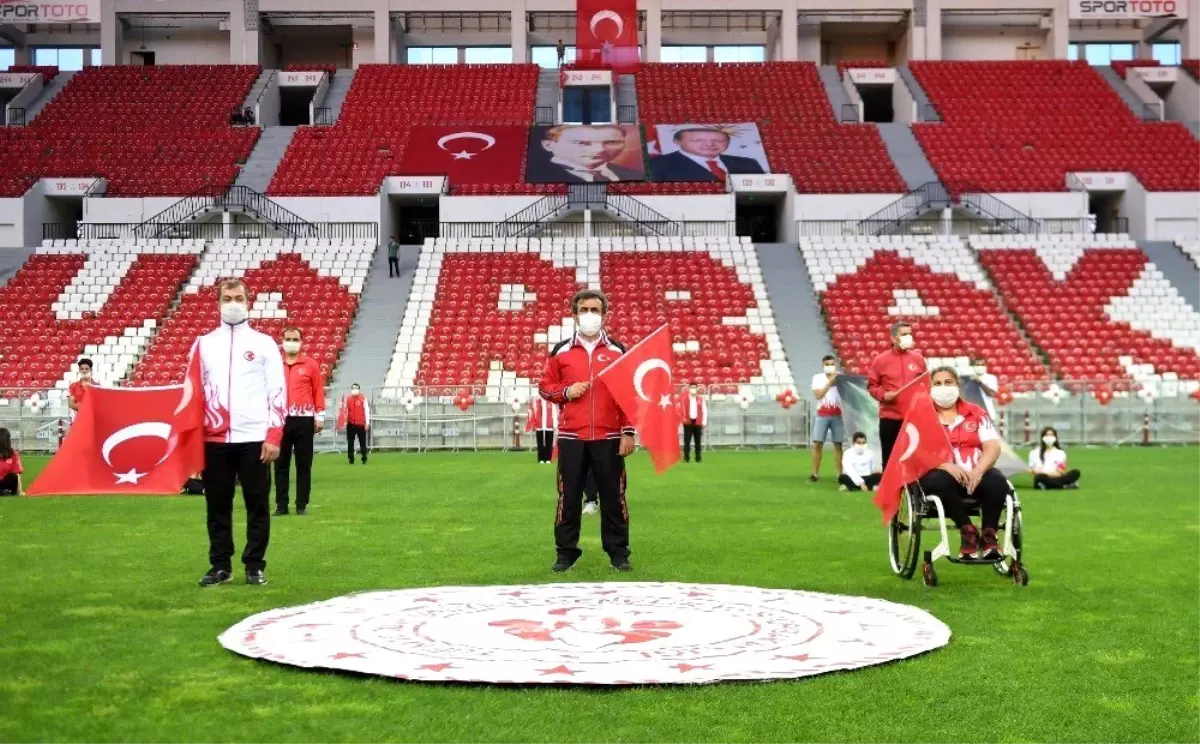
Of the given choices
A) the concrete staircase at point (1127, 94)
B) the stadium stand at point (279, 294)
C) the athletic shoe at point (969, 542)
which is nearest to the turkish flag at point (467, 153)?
the stadium stand at point (279, 294)

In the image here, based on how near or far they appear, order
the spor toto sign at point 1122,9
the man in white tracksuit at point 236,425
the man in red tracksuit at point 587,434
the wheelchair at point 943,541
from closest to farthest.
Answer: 1. the wheelchair at point 943,541
2. the man in white tracksuit at point 236,425
3. the man in red tracksuit at point 587,434
4. the spor toto sign at point 1122,9

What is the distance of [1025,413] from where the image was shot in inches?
1300

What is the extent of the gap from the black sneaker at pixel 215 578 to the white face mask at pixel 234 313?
1674 millimetres

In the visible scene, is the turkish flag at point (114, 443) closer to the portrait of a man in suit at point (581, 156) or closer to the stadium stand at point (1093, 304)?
the stadium stand at point (1093, 304)

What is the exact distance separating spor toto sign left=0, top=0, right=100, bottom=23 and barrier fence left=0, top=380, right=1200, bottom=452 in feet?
99.5

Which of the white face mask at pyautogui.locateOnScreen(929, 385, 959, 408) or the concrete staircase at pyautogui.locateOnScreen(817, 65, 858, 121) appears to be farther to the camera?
the concrete staircase at pyautogui.locateOnScreen(817, 65, 858, 121)

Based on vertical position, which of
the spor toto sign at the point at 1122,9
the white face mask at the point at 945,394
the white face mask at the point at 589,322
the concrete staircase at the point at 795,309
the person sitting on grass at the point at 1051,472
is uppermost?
the spor toto sign at the point at 1122,9

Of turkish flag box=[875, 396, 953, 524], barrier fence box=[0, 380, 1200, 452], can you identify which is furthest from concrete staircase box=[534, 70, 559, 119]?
turkish flag box=[875, 396, 953, 524]

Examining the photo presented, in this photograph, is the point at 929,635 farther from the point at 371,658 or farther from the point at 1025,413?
the point at 1025,413

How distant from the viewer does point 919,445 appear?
9.20 m

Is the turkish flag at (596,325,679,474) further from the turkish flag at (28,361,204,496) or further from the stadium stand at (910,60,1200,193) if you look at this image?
the stadium stand at (910,60,1200,193)

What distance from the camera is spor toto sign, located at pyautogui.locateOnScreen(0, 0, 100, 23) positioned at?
55062 millimetres

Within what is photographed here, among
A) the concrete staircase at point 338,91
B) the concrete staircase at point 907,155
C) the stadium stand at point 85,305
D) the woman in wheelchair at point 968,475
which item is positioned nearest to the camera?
the woman in wheelchair at point 968,475

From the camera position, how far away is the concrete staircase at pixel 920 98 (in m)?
54.5
